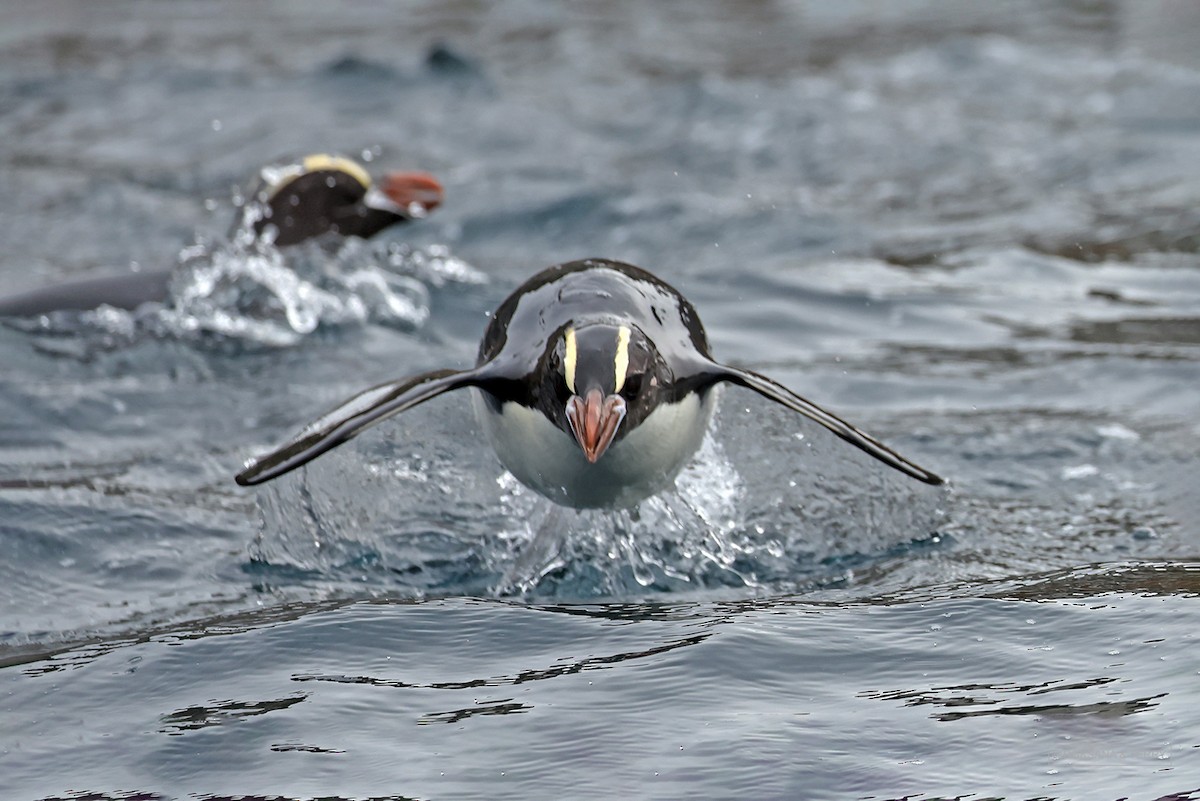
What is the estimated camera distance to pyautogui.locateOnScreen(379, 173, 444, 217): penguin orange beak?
6836 millimetres

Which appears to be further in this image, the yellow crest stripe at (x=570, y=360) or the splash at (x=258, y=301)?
the splash at (x=258, y=301)

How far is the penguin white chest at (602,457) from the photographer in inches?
139

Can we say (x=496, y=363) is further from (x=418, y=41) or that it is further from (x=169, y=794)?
(x=418, y=41)

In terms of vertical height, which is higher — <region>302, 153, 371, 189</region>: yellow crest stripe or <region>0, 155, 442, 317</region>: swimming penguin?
<region>302, 153, 371, 189</region>: yellow crest stripe

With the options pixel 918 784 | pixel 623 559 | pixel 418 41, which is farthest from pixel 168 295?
pixel 418 41

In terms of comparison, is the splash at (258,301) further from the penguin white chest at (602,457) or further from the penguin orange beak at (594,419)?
the penguin orange beak at (594,419)

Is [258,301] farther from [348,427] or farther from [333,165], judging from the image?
[348,427]

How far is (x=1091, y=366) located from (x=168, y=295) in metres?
3.39

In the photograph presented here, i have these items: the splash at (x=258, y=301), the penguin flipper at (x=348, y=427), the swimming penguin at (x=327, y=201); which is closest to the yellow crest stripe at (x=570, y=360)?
the penguin flipper at (x=348, y=427)

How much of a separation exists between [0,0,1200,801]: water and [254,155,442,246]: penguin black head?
15cm

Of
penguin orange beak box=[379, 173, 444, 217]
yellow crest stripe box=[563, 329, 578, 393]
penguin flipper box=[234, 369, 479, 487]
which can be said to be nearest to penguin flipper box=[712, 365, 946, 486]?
yellow crest stripe box=[563, 329, 578, 393]

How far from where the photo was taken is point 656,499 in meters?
4.17

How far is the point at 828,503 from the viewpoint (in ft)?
14.1

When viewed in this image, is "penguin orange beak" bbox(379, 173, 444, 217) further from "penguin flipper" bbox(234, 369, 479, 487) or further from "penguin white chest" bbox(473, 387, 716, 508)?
"penguin white chest" bbox(473, 387, 716, 508)
